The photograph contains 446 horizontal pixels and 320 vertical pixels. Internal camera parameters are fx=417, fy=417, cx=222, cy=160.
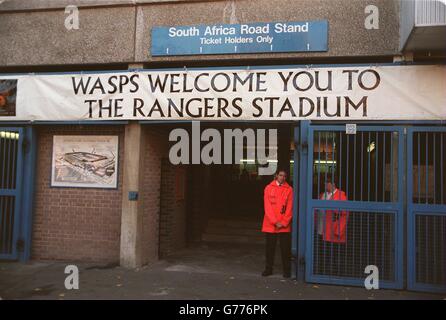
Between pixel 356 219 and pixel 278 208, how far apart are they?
1317mm

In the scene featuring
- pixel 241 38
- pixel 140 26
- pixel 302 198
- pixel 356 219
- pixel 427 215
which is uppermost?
pixel 140 26

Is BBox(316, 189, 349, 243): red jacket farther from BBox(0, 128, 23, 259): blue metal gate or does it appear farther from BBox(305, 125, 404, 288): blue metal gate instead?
BBox(0, 128, 23, 259): blue metal gate

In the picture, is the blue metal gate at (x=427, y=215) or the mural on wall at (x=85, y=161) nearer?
the blue metal gate at (x=427, y=215)

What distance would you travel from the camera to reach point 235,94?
741 centimetres

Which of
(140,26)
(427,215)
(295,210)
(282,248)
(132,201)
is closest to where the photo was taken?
(427,215)

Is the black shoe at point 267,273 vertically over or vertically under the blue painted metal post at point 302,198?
under

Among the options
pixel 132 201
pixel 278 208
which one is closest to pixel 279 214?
pixel 278 208

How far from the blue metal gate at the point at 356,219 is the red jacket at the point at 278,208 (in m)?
0.48

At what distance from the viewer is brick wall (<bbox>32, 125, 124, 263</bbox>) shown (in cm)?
809

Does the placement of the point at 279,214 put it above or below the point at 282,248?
above

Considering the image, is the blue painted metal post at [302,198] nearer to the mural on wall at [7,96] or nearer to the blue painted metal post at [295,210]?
the blue painted metal post at [295,210]

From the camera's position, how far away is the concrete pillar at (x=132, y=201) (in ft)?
25.3

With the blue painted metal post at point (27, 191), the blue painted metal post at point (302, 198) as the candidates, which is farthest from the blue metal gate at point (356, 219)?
the blue painted metal post at point (27, 191)

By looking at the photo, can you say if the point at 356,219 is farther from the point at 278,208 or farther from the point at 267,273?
the point at 267,273
